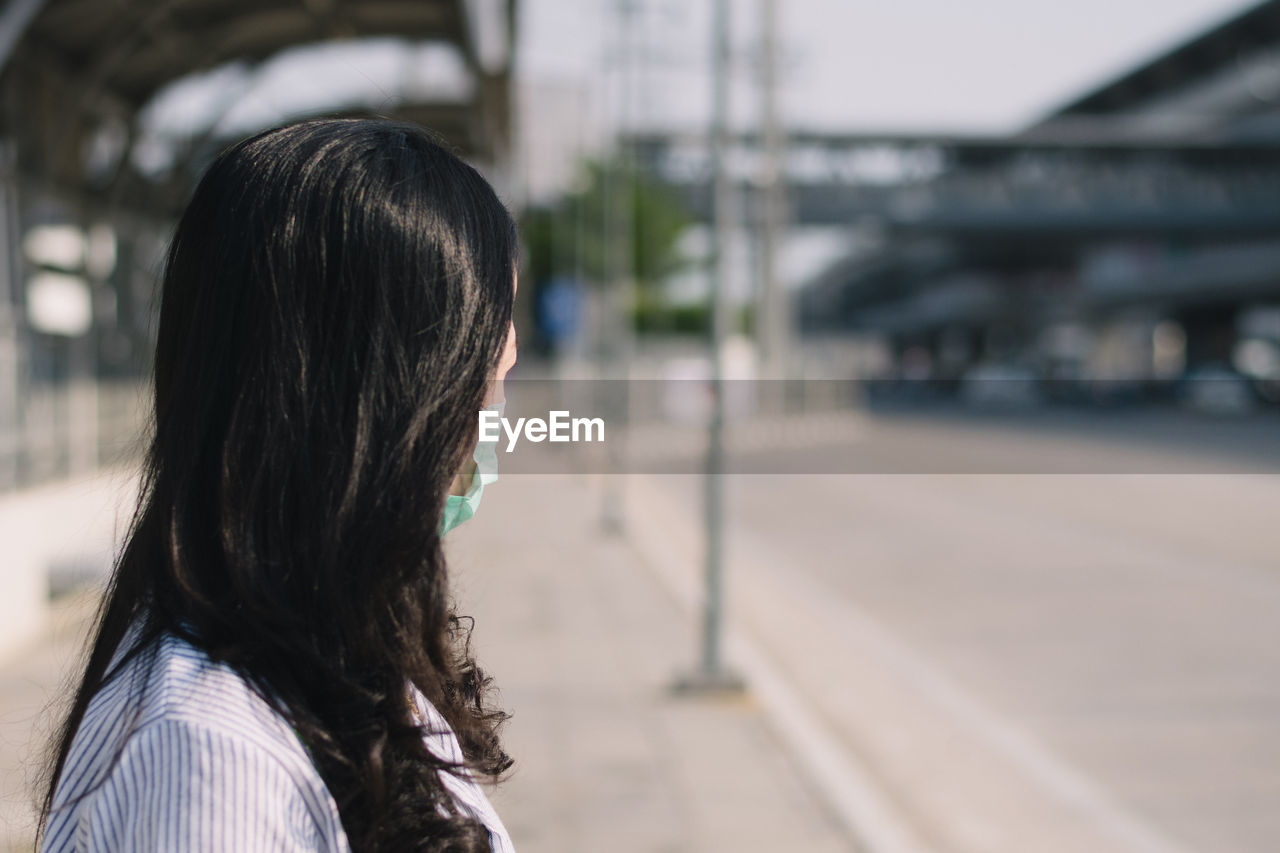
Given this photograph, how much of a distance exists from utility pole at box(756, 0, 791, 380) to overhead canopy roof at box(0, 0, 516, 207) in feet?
58.8

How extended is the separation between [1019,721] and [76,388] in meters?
7.24

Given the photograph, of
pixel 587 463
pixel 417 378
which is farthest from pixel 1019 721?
pixel 587 463

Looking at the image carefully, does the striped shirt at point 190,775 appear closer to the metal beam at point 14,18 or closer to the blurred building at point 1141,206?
the metal beam at point 14,18

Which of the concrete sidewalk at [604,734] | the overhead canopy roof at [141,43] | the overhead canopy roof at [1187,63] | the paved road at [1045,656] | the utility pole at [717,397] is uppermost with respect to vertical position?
the overhead canopy roof at [1187,63]

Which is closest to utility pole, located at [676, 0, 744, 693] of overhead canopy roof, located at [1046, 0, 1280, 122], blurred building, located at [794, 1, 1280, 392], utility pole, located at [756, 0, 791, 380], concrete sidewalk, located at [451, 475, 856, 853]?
concrete sidewalk, located at [451, 475, 856, 853]

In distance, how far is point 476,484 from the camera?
1496mm

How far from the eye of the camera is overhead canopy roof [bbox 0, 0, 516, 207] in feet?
37.0

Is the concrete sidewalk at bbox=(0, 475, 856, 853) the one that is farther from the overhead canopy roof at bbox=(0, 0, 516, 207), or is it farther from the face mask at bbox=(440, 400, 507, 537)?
the overhead canopy roof at bbox=(0, 0, 516, 207)

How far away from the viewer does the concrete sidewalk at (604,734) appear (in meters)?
4.70

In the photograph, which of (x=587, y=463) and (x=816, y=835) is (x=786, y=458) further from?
(x=816, y=835)

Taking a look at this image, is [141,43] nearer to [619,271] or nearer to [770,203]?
[619,271]

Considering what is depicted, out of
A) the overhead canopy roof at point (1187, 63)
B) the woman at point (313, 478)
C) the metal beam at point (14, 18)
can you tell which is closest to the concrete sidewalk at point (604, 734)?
the woman at point (313, 478)

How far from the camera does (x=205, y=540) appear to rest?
1097 mm

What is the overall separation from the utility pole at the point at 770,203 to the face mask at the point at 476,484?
29.6 m
